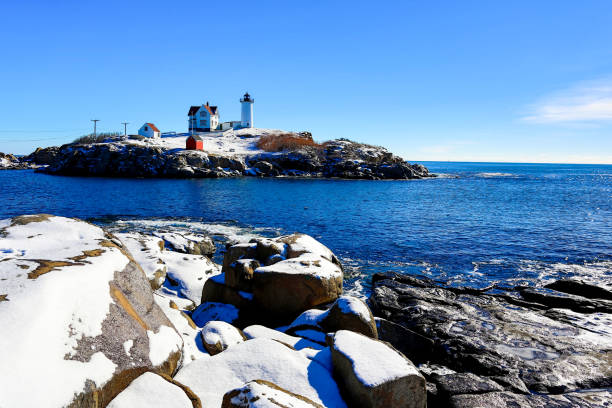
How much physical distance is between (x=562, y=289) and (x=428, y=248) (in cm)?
844

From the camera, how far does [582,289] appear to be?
15000 mm

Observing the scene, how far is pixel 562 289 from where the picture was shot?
15.3m

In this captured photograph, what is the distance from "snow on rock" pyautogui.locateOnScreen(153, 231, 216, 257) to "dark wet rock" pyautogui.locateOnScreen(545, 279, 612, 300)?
16845 mm

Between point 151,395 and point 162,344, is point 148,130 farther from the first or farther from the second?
point 151,395

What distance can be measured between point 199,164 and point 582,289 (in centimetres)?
7768

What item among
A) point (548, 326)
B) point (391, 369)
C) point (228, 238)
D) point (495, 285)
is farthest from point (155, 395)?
point (228, 238)

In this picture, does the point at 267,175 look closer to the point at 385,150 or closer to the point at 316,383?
the point at 385,150

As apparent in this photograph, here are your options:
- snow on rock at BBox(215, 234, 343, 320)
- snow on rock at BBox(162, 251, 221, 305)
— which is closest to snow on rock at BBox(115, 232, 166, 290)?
snow on rock at BBox(162, 251, 221, 305)

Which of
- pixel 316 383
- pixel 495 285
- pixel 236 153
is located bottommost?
pixel 495 285

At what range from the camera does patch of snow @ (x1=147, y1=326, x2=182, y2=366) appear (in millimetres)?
5869

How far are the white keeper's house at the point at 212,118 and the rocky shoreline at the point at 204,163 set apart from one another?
27.4m

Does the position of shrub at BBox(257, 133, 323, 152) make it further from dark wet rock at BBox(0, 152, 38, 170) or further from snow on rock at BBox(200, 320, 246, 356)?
snow on rock at BBox(200, 320, 246, 356)

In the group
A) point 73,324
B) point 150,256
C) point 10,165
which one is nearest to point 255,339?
point 73,324

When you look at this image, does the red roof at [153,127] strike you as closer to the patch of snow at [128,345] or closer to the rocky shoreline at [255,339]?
the rocky shoreline at [255,339]
